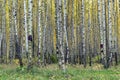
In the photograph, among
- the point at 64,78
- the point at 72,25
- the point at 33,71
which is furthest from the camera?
the point at 72,25

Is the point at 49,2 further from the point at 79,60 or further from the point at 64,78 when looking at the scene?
the point at 64,78

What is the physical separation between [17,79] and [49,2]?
24517 mm

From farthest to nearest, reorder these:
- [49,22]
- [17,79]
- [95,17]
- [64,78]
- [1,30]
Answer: [95,17]
[49,22]
[1,30]
[64,78]
[17,79]

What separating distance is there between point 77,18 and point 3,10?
8958 millimetres

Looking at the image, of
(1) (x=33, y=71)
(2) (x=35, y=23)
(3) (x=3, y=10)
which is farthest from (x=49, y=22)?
(1) (x=33, y=71)

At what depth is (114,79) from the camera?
1379cm

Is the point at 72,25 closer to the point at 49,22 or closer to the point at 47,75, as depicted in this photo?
the point at 49,22

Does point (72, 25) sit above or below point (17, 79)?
above

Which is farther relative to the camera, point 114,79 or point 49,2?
point 49,2

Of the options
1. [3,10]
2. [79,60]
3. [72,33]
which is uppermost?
[3,10]

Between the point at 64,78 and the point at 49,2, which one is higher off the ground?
the point at 49,2

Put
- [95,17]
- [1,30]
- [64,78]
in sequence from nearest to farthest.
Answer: [64,78] → [1,30] → [95,17]

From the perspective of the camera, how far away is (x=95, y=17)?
1555 inches

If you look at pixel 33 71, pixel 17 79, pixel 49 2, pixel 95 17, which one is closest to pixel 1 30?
pixel 49 2
